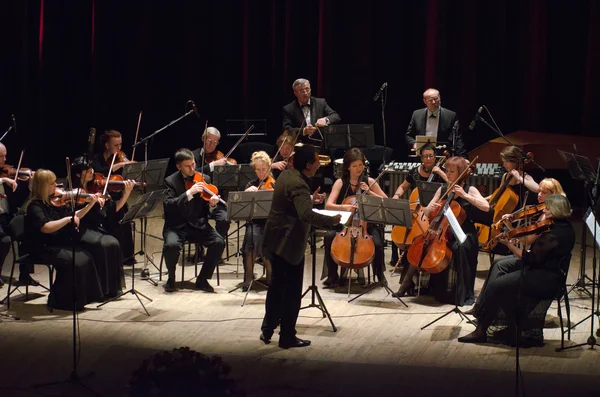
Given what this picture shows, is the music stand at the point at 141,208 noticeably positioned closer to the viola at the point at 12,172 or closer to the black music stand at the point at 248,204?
the black music stand at the point at 248,204

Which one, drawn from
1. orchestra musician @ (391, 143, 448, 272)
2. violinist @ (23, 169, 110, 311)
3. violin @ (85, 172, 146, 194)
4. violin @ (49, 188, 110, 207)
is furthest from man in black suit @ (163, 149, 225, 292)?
orchestra musician @ (391, 143, 448, 272)

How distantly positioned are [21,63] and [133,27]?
1.66 metres

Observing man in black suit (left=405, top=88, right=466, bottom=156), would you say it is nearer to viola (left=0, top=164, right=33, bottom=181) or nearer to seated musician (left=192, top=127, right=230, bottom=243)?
seated musician (left=192, top=127, right=230, bottom=243)

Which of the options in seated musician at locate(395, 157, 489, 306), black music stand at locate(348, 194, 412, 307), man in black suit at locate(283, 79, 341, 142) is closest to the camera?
black music stand at locate(348, 194, 412, 307)

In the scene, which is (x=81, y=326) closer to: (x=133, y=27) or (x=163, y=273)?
(x=163, y=273)

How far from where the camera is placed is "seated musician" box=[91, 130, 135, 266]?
830cm

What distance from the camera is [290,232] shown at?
600cm

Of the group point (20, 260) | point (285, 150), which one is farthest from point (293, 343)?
point (285, 150)

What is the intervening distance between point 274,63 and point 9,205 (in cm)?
477

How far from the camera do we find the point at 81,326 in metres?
6.64

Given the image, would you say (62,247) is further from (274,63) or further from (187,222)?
(274,63)

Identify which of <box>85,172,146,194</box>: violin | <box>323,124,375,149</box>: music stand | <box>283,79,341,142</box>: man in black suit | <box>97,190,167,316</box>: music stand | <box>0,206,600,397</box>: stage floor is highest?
<box>283,79,341,142</box>: man in black suit

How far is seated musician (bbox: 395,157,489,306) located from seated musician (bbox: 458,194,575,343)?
901mm

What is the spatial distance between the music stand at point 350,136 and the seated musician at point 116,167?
2.12 meters
